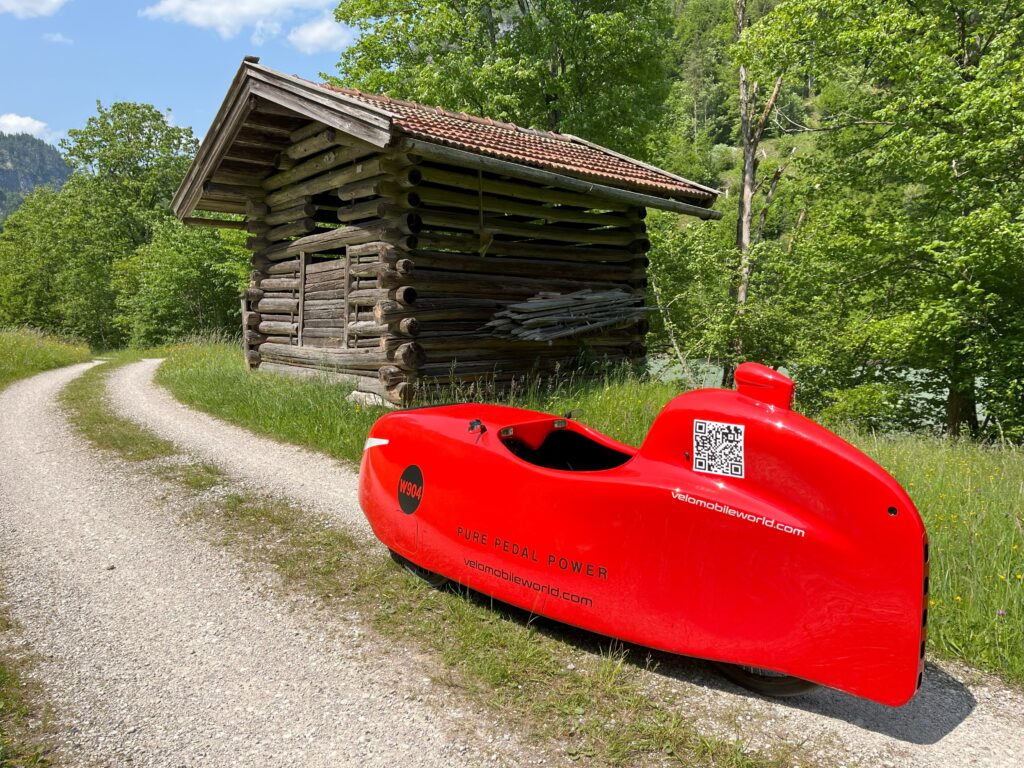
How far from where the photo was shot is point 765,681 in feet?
7.96

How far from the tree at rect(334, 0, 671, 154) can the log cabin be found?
7369 millimetres

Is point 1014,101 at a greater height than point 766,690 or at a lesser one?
greater

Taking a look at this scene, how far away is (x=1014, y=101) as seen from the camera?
8.34 meters

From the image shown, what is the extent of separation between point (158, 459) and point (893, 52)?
1232 centimetres

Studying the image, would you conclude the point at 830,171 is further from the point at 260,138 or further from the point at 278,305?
the point at 278,305

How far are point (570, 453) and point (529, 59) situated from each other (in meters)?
17.9

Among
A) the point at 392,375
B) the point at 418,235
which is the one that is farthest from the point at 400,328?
the point at 418,235

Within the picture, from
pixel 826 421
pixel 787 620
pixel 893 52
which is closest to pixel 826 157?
pixel 893 52

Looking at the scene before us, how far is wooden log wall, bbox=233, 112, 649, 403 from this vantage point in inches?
328

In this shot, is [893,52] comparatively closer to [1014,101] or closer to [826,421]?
[1014,101]

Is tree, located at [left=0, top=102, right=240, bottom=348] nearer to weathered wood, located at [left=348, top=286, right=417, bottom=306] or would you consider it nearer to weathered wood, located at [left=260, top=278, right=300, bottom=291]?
weathered wood, located at [left=260, top=278, right=300, bottom=291]

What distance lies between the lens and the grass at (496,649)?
2.18 metres

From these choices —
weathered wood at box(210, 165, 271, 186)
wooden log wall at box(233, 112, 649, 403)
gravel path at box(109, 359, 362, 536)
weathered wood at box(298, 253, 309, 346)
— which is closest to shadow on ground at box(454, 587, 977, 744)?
gravel path at box(109, 359, 362, 536)

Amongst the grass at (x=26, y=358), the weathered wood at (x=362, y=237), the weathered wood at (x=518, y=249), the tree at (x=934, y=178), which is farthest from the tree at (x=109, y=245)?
the tree at (x=934, y=178)
